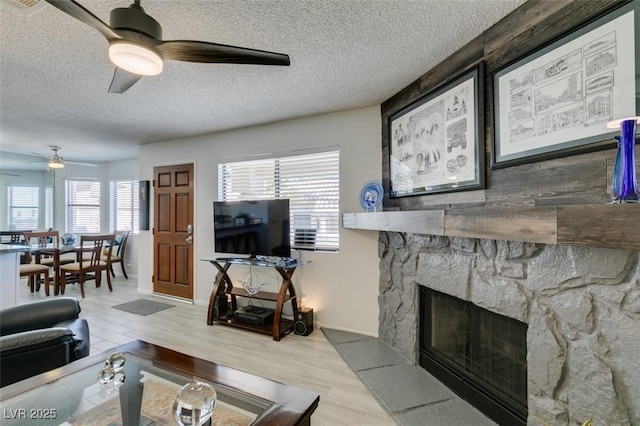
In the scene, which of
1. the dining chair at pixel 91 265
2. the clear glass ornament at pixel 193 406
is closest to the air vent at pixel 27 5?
the clear glass ornament at pixel 193 406

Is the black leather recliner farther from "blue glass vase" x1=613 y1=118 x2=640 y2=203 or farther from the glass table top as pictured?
"blue glass vase" x1=613 y1=118 x2=640 y2=203

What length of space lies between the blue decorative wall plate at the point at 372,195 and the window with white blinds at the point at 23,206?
7744 mm

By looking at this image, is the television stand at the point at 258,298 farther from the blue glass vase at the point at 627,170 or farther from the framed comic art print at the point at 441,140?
the blue glass vase at the point at 627,170

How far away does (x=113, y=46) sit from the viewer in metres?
1.30

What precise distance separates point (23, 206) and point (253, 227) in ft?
21.9

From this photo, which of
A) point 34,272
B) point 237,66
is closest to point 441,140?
point 237,66

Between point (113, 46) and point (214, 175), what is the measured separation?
3.00m

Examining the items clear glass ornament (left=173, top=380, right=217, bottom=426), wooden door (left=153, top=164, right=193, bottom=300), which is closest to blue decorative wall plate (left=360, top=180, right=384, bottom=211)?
clear glass ornament (left=173, top=380, right=217, bottom=426)

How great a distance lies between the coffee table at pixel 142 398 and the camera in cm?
119

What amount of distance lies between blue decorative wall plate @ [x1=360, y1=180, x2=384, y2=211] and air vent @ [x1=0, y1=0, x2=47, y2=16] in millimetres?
2651

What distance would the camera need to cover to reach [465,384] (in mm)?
2082

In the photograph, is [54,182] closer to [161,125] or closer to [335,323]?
[161,125]

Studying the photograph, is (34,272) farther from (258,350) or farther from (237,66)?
(237,66)

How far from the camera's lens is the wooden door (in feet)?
14.6
